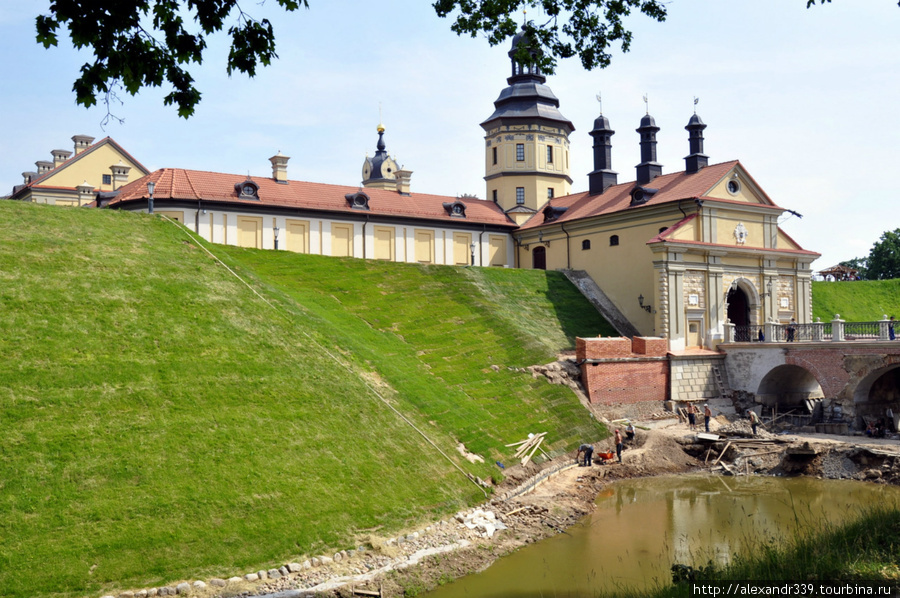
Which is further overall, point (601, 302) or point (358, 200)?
point (358, 200)

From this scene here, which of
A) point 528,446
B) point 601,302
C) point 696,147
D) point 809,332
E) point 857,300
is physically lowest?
point 528,446

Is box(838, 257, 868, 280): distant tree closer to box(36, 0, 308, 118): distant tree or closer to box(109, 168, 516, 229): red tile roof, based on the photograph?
box(109, 168, 516, 229): red tile roof

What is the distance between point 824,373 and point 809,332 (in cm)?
242

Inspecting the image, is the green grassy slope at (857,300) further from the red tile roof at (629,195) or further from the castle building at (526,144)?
the castle building at (526,144)

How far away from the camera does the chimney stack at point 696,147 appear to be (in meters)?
40.9

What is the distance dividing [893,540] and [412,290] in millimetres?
27488

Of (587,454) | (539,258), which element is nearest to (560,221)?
(539,258)

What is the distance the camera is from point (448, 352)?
31.0 meters

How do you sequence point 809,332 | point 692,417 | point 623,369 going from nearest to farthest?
point 692,417, point 623,369, point 809,332

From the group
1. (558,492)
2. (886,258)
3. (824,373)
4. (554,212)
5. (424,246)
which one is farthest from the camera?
(886,258)

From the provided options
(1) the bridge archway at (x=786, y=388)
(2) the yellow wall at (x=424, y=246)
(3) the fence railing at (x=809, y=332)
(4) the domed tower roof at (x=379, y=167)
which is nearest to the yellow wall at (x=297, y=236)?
(2) the yellow wall at (x=424, y=246)

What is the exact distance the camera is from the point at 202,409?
19203 millimetres

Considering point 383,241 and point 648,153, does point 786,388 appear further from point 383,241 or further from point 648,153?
point 383,241

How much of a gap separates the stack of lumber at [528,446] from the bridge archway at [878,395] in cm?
1448
